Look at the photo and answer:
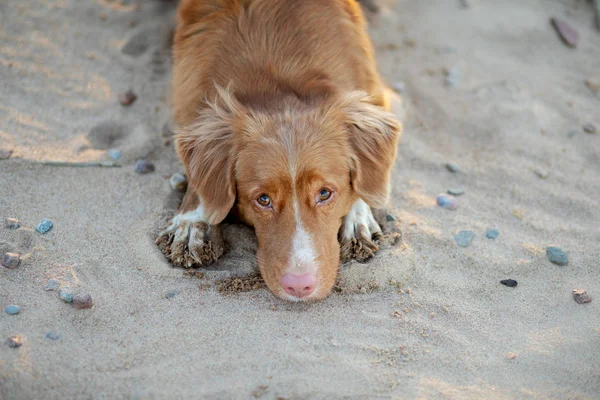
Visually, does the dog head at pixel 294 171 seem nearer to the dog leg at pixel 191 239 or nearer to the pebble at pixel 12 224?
the dog leg at pixel 191 239

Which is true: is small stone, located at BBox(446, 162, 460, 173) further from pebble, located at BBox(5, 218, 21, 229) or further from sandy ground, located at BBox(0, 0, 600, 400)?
pebble, located at BBox(5, 218, 21, 229)

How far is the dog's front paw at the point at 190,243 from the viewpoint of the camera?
145 inches

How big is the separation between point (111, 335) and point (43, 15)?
3.62 m

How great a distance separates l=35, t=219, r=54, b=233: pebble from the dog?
0.69 metres

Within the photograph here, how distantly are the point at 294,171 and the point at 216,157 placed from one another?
1.75 feet

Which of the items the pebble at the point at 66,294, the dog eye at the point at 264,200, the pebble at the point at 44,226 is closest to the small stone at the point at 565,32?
the dog eye at the point at 264,200

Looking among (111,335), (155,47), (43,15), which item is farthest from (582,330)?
(43,15)

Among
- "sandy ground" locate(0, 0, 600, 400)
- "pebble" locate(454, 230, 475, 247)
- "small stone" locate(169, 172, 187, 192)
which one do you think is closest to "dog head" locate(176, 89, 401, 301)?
"sandy ground" locate(0, 0, 600, 400)

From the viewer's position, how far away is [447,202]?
4.27 metres

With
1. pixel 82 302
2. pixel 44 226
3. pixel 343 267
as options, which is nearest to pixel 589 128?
pixel 343 267

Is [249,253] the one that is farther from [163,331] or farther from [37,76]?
[37,76]

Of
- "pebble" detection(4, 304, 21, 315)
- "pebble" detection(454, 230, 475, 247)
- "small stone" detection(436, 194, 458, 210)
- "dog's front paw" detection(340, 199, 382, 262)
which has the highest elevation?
"pebble" detection(4, 304, 21, 315)

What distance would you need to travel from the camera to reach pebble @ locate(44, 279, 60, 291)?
3.37 metres

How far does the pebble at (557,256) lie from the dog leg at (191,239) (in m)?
2.06
